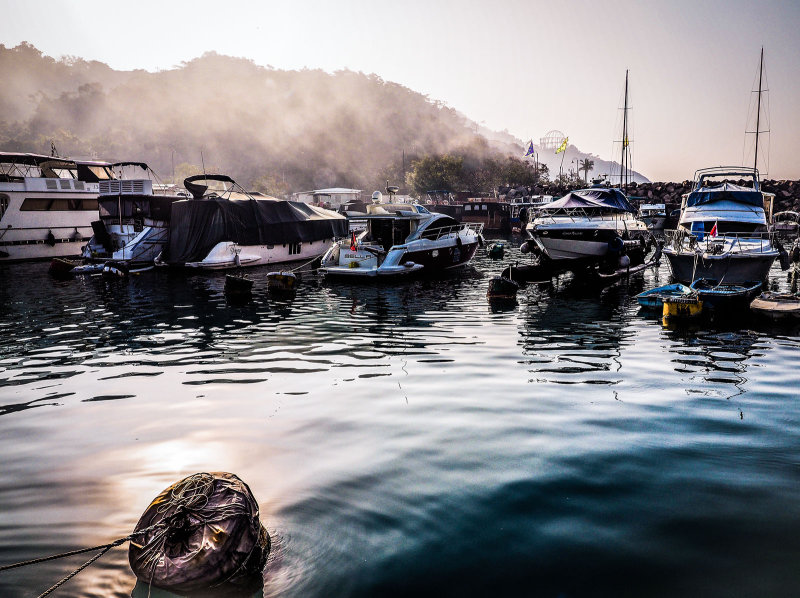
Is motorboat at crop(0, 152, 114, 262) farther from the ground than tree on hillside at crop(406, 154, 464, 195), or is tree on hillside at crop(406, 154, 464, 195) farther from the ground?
tree on hillside at crop(406, 154, 464, 195)

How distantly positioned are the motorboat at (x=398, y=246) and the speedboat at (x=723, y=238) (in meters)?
10.5

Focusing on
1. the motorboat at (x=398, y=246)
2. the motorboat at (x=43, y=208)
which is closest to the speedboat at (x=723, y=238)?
the motorboat at (x=398, y=246)

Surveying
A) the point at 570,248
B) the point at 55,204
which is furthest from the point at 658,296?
the point at 55,204

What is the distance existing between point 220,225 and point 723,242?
24194 millimetres

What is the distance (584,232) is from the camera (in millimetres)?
23672

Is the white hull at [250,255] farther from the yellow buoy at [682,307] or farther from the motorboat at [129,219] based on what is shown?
the yellow buoy at [682,307]

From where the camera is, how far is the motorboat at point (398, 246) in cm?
2464

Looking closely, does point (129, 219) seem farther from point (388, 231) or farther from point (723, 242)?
point (723, 242)

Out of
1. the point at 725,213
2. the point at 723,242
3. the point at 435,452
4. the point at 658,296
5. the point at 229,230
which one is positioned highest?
the point at 725,213

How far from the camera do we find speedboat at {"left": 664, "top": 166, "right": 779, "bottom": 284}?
18422mm

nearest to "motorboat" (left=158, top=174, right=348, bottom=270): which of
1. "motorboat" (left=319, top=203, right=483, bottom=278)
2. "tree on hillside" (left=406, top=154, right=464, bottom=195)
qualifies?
"motorboat" (left=319, top=203, right=483, bottom=278)

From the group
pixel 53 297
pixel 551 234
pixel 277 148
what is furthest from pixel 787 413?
pixel 277 148

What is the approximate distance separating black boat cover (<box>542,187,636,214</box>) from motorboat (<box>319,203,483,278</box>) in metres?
5.21

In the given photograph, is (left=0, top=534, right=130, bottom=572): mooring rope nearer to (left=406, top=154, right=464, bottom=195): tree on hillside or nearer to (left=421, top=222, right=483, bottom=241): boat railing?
(left=421, top=222, right=483, bottom=241): boat railing
